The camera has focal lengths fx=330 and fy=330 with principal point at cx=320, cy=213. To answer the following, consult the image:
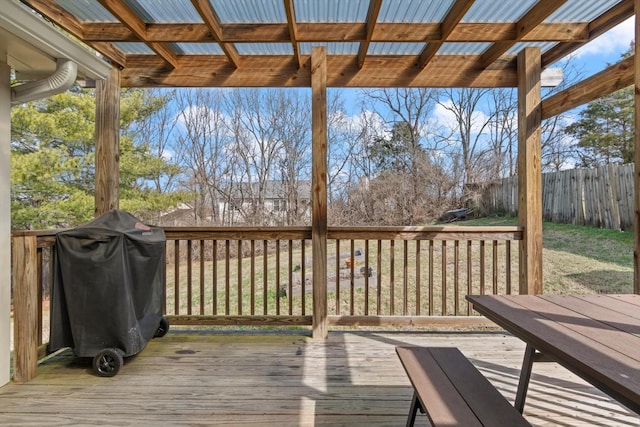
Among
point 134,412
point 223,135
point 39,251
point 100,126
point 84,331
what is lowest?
point 134,412

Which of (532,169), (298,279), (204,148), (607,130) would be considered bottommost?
(298,279)

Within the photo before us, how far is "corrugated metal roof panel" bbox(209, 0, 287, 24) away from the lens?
2371 mm

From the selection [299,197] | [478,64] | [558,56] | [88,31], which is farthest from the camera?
[299,197]

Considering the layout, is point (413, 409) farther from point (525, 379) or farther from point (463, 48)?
point (463, 48)

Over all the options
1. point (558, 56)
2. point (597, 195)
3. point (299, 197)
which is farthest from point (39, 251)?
point (597, 195)

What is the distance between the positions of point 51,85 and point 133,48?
105cm

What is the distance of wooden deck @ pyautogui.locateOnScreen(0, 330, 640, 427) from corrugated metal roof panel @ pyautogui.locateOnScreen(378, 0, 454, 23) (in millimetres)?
2634

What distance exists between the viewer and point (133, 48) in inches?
121

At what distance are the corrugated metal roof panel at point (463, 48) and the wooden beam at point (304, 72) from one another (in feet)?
0.15

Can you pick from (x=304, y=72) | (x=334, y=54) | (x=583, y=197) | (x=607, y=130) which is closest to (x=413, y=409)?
(x=304, y=72)

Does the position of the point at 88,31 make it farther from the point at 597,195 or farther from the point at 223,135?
the point at 597,195

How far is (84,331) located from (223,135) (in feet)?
21.4

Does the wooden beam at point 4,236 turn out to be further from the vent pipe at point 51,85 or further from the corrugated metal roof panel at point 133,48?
the corrugated metal roof panel at point 133,48

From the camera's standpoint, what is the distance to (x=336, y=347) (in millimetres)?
2740
